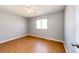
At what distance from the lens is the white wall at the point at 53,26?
3416 millimetres

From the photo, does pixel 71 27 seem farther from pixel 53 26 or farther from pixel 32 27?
pixel 32 27

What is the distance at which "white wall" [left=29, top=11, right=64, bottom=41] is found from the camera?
11.2 ft

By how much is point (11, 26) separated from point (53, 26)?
2072 mm

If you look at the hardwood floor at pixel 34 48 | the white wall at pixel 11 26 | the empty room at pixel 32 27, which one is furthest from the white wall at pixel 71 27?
the white wall at pixel 11 26

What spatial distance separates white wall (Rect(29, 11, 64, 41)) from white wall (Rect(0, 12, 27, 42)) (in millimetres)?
431

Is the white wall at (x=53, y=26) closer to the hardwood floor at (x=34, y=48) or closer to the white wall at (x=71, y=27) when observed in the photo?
the hardwood floor at (x=34, y=48)

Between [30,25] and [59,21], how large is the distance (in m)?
1.55

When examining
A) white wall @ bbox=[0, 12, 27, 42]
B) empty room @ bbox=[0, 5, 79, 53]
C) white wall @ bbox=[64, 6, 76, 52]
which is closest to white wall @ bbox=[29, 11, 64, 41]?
empty room @ bbox=[0, 5, 79, 53]

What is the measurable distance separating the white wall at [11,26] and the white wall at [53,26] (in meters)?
0.43

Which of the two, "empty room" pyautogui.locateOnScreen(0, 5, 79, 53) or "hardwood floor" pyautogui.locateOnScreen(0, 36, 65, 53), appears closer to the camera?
"hardwood floor" pyautogui.locateOnScreen(0, 36, 65, 53)

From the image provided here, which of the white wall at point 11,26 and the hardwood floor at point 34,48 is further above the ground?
the white wall at point 11,26

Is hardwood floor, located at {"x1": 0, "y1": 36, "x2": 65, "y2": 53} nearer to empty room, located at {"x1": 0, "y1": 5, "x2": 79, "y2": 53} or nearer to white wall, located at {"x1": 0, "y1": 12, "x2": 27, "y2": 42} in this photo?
empty room, located at {"x1": 0, "y1": 5, "x2": 79, "y2": 53}
